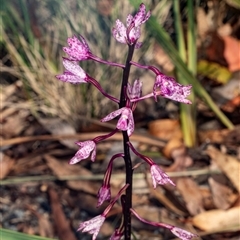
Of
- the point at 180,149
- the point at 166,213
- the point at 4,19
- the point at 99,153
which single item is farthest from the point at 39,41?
the point at 166,213

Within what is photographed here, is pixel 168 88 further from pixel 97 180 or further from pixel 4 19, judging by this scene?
pixel 4 19

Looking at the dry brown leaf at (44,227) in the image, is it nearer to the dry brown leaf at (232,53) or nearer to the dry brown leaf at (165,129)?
the dry brown leaf at (165,129)

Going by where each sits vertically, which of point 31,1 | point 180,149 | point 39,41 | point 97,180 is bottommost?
point 97,180

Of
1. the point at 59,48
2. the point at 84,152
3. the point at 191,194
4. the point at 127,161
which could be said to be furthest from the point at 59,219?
the point at 84,152

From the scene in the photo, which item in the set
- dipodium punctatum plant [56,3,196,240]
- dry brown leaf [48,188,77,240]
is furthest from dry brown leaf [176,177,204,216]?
dipodium punctatum plant [56,3,196,240]

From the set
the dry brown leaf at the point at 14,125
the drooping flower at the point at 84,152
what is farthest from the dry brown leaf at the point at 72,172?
the drooping flower at the point at 84,152

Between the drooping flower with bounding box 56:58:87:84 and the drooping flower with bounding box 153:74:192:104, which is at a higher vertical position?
→ the drooping flower with bounding box 56:58:87:84

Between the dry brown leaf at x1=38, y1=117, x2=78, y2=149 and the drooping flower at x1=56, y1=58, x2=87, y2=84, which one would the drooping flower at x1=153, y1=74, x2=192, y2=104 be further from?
the dry brown leaf at x1=38, y1=117, x2=78, y2=149
